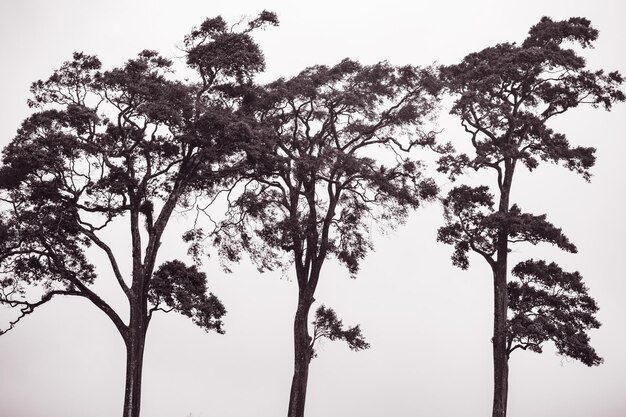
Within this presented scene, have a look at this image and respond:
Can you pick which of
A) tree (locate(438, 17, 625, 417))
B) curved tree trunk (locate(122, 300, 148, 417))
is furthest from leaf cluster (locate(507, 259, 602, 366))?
curved tree trunk (locate(122, 300, 148, 417))

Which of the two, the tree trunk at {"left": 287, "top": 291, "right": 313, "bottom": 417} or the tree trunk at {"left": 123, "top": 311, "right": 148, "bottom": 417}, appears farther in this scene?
the tree trunk at {"left": 287, "top": 291, "right": 313, "bottom": 417}

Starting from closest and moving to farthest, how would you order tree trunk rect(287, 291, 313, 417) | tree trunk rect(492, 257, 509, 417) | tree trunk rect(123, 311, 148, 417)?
1. tree trunk rect(123, 311, 148, 417)
2. tree trunk rect(492, 257, 509, 417)
3. tree trunk rect(287, 291, 313, 417)

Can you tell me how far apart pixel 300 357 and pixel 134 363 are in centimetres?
598

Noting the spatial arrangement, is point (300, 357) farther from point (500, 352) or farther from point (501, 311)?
point (501, 311)

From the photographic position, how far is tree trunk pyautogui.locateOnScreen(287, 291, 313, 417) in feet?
99.1

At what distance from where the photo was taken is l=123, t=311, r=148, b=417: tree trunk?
2816 centimetres

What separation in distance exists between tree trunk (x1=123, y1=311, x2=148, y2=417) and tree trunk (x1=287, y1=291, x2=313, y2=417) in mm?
5472

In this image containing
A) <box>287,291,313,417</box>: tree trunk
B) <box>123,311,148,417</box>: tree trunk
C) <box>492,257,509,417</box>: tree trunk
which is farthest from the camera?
<box>287,291,313,417</box>: tree trunk

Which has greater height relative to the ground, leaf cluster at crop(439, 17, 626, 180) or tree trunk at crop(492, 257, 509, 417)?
leaf cluster at crop(439, 17, 626, 180)

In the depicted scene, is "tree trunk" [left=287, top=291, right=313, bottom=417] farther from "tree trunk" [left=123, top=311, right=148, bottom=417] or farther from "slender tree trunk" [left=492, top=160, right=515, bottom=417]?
"slender tree trunk" [left=492, top=160, right=515, bottom=417]

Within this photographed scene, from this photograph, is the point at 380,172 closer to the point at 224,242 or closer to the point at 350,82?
the point at 350,82

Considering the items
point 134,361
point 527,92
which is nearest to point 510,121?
point 527,92

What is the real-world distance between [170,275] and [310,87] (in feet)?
28.4

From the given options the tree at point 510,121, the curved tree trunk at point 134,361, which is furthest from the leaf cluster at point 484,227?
the curved tree trunk at point 134,361
